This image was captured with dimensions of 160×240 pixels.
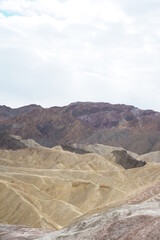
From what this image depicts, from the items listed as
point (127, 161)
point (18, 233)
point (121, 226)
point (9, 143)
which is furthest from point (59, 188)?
point (9, 143)

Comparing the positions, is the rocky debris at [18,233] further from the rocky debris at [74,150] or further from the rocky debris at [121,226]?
the rocky debris at [74,150]

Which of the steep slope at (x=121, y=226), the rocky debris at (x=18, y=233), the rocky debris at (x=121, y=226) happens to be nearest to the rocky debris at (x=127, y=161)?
the rocky debris at (x=18, y=233)

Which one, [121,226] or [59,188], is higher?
[59,188]

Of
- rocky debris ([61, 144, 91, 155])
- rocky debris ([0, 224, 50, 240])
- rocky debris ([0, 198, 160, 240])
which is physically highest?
rocky debris ([61, 144, 91, 155])

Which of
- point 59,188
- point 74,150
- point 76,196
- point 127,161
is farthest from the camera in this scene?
point 74,150

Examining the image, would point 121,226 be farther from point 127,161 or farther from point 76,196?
point 127,161

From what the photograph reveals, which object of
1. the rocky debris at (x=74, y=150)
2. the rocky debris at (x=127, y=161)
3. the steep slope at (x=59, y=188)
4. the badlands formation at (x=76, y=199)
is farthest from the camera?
the rocky debris at (x=74, y=150)

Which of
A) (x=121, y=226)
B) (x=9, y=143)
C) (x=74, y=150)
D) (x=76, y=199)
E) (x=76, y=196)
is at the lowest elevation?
(x=76, y=199)

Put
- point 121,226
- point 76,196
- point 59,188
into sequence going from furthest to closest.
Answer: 1. point 59,188
2. point 76,196
3. point 121,226

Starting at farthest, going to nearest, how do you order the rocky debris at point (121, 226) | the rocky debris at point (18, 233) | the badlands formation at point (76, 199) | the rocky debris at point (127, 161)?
the rocky debris at point (127, 161), the rocky debris at point (18, 233), the badlands formation at point (76, 199), the rocky debris at point (121, 226)

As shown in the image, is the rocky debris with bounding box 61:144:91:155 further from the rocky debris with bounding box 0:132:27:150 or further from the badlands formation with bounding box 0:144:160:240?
the rocky debris with bounding box 0:132:27:150

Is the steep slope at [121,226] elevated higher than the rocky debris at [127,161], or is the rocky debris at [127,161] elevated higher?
the rocky debris at [127,161]

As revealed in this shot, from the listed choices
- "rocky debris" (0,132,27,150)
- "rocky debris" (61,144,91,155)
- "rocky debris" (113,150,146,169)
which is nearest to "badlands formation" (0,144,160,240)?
"rocky debris" (113,150,146,169)

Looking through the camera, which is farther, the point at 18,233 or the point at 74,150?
the point at 74,150
